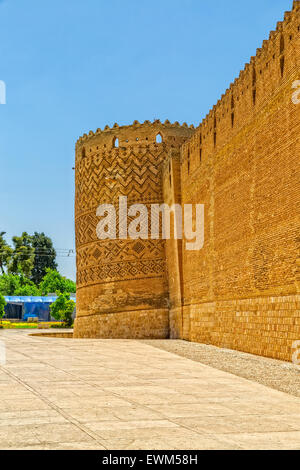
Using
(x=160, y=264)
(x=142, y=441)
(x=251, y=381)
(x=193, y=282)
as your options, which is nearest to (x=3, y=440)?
(x=142, y=441)

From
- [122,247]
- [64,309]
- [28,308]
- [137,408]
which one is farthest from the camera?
[28,308]

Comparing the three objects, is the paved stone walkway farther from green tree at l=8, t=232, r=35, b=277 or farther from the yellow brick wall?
green tree at l=8, t=232, r=35, b=277

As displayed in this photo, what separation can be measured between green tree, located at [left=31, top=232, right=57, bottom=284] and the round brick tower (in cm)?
4386

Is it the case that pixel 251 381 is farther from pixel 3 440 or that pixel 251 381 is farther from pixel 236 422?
pixel 3 440

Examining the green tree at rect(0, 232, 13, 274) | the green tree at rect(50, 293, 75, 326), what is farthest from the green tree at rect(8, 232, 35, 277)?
the green tree at rect(50, 293, 75, 326)

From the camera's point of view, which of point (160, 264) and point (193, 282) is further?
point (160, 264)

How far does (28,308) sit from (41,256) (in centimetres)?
1668

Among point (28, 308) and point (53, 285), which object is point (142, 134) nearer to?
point (28, 308)

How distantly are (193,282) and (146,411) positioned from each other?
10151 mm

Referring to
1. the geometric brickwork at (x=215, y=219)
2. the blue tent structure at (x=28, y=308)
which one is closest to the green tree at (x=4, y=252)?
the blue tent structure at (x=28, y=308)

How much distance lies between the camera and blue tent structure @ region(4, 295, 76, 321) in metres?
46.9

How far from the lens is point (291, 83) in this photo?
31.4 ft

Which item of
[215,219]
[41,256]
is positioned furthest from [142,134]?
[41,256]

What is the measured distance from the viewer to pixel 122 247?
18.0 metres
